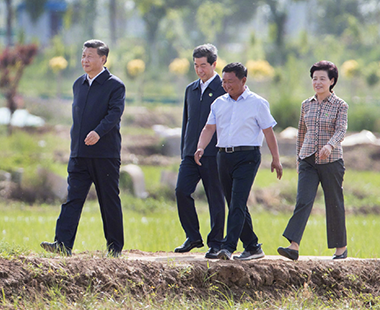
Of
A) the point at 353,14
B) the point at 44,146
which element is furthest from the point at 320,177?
the point at 353,14

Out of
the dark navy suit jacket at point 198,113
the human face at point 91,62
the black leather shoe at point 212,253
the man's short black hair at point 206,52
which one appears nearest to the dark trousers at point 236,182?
the black leather shoe at point 212,253

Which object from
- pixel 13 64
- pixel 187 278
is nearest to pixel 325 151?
pixel 187 278

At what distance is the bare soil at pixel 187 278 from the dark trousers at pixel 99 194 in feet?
0.87

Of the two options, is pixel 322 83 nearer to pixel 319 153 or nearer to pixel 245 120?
pixel 319 153

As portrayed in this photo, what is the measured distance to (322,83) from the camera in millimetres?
5402

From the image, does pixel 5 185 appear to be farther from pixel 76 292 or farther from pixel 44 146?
pixel 76 292

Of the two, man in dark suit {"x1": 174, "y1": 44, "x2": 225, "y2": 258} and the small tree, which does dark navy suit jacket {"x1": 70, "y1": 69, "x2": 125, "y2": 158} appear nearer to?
man in dark suit {"x1": 174, "y1": 44, "x2": 225, "y2": 258}

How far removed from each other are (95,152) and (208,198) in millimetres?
1106

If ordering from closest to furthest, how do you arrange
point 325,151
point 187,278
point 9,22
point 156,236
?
point 187,278 → point 325,151 → point 156,236 → point 9,22

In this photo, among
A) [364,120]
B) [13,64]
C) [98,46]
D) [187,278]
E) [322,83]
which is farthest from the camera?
[364,120]

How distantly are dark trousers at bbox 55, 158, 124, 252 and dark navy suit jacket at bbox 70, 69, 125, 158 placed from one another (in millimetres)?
89

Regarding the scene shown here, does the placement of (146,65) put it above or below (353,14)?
below

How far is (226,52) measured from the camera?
27938 mm

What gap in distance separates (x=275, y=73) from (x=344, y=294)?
18.9 meters
